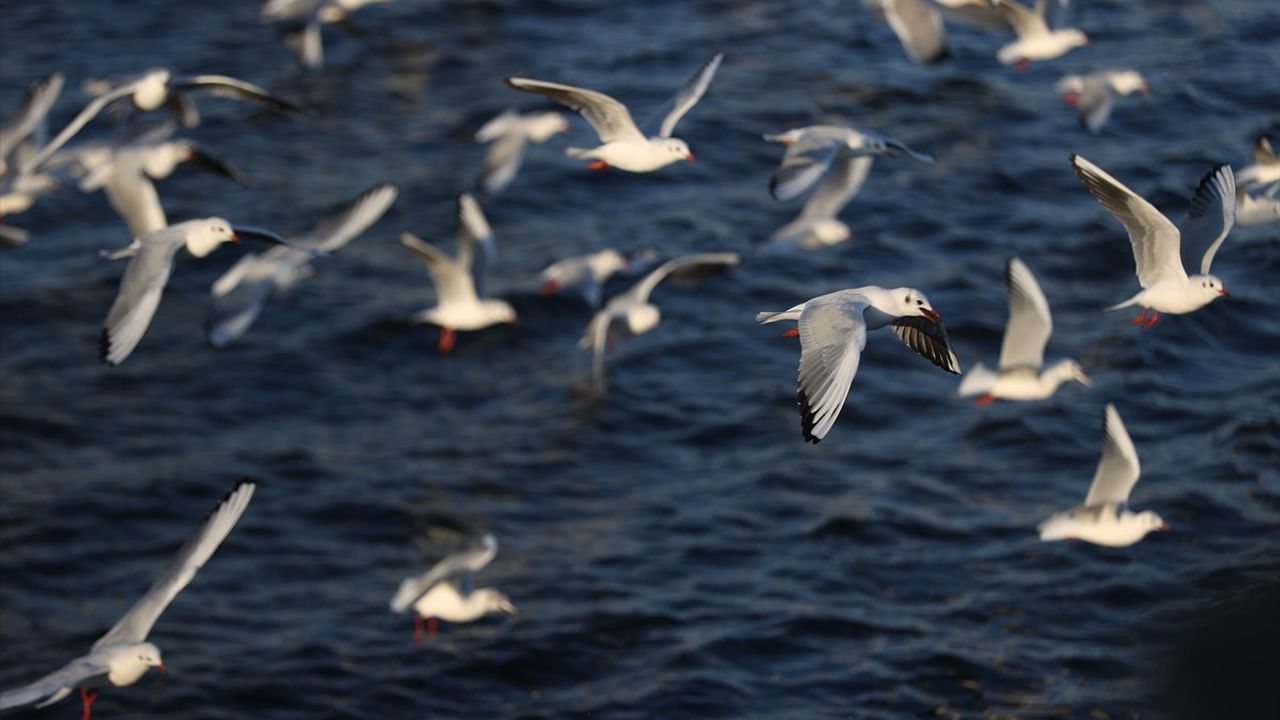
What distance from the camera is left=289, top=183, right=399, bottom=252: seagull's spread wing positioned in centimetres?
1520

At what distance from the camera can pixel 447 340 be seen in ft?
57.8

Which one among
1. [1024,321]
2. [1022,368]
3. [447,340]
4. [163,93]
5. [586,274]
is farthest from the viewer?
[447,340]

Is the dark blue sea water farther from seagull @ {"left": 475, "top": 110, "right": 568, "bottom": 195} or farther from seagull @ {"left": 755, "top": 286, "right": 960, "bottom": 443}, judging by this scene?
seagull @ {"left": 755, "top": 286, "right": 960, "bottom": 443}

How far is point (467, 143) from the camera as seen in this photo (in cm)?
2092

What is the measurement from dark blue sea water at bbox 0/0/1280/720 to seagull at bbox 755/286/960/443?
392 centimetres

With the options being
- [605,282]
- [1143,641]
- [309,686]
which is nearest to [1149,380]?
[605,282]

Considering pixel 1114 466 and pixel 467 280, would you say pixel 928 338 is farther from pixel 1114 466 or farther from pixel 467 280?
pixel 467 280

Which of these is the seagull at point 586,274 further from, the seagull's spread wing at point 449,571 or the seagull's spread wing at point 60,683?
the seagull's spread wing at point 60,683

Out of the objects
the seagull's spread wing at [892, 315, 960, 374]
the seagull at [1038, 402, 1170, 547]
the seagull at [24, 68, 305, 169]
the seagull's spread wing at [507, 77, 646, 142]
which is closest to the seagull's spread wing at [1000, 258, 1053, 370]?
the seagull at [1038, 402, 1170, 547]

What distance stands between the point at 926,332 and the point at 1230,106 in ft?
44.1

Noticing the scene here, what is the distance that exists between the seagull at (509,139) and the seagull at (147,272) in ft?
24.4

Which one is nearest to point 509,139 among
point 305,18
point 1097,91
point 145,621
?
point 305,18

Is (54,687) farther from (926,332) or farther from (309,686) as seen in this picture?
(926,332)

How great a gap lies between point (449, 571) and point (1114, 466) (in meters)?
4.76
